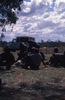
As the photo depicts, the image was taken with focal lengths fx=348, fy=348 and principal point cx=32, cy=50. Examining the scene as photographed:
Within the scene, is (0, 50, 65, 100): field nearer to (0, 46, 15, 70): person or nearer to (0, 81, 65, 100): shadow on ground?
(0, 81, 65, 100): shadow on ground

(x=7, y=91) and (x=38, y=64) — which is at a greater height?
(x=7, y=91)

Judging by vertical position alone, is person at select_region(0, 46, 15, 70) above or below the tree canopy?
below

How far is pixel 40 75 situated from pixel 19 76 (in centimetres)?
106

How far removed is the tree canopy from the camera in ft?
57.5

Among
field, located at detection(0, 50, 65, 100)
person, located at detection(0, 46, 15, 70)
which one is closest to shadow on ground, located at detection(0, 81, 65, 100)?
field, located at detection(0, 50, 65, 100)

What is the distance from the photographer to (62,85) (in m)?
13.8

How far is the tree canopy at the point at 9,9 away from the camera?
17.5 metres

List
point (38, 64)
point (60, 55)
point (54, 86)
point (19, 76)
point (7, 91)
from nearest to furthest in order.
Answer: point (7, 91), point (54, 86), point (19, 76), point (38, 64), point (60, 55)

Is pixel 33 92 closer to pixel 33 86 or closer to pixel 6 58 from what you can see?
pixel 33 86

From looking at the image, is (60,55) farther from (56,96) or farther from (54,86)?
(56,96)

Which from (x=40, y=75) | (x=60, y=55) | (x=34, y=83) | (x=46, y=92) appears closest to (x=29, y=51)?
(x=60, y=55)

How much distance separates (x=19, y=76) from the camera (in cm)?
1584

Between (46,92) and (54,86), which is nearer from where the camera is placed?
(46,92)

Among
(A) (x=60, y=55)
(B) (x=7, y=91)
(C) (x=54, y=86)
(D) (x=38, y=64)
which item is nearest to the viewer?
(B) (x=7, y=91)
